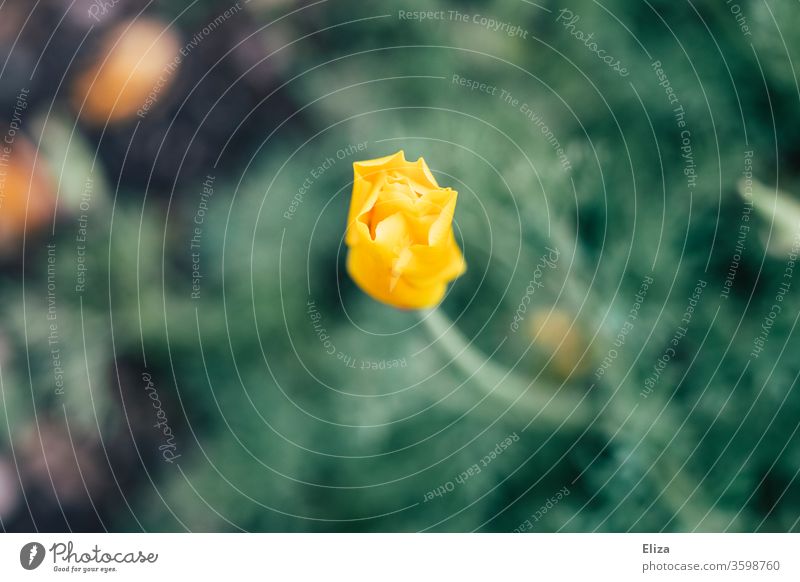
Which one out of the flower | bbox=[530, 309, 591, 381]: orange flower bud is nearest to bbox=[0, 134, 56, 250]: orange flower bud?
the flower

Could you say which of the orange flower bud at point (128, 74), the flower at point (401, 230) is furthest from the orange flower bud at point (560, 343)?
the orange flower bud at point (128, 74)

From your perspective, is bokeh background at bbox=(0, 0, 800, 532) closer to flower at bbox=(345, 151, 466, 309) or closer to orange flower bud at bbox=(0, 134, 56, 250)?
orange flower bud at bbox=(0, 134, 56, 250)

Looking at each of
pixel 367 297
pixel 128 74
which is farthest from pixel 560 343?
pixel 128 74

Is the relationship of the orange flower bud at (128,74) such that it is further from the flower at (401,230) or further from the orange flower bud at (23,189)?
the flower at (401,230)

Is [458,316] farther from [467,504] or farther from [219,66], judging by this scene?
[219,66]

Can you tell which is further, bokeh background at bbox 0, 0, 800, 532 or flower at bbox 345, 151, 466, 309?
bokeh background at bbox 0, 0, 800, 532

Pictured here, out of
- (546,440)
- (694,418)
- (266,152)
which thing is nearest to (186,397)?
(266,152)
